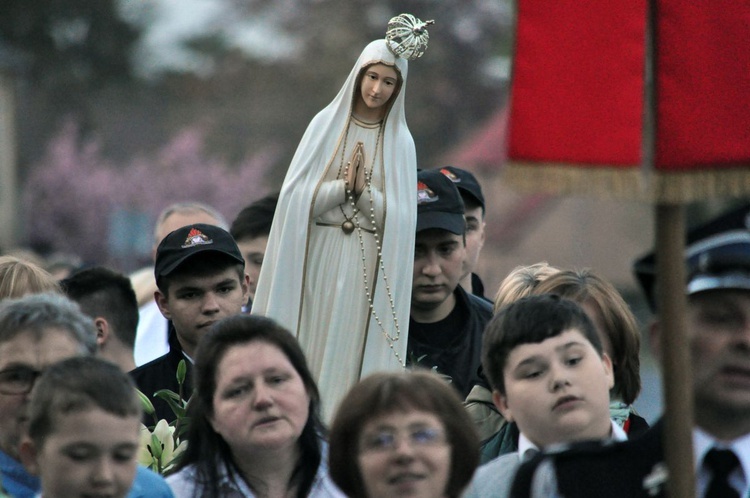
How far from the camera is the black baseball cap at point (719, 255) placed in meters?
3.36

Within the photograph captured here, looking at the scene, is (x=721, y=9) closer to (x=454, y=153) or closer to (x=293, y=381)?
(x=293, y=381)

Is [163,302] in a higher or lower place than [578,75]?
higher

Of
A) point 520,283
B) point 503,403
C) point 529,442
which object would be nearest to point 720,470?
point 529,442

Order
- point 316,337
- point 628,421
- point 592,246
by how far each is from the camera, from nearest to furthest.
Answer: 1. point 628,421
2. point 316,337
3. point 592,246

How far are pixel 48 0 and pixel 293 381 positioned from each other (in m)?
32.5

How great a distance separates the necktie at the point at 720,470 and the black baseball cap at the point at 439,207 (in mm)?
2770

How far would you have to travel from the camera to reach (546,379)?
4266mm

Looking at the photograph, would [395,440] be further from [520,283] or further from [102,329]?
[102,329]

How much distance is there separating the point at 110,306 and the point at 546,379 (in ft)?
10.3

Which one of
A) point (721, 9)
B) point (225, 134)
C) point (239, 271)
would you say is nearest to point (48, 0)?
point (225, 134)

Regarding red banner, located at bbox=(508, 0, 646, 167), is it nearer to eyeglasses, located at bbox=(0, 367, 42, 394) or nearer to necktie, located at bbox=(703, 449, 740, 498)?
necktie, located at bbox=(703, 449, 740, 498)

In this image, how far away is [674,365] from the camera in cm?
313

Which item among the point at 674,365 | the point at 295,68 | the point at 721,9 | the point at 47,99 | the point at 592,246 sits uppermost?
the point at 295,68

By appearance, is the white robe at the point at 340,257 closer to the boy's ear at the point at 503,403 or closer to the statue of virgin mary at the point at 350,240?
the statue of virgin mary at the point at 350,240
